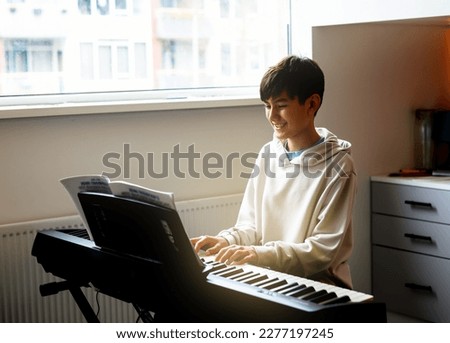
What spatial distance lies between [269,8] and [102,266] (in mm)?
1894

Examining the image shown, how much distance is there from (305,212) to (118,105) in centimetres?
98

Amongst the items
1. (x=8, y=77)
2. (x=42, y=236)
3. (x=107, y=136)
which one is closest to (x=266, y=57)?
(x=107, y=136)

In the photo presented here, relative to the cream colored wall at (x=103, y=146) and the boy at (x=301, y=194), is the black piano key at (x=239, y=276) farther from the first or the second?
the cream colored wall at (x=103, y=146)

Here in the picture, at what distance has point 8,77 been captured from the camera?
298 centimetres

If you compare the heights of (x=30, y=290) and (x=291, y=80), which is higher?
(x=291, y=80)

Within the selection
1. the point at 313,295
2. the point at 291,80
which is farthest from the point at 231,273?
the point at 291,80

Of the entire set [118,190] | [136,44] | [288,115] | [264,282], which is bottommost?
[264,282]

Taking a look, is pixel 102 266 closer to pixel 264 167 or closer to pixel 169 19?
pixel 264 167

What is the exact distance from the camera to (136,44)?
325 centimetres

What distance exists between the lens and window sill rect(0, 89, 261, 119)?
9.32ft

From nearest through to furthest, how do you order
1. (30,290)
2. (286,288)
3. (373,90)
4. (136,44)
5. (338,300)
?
(338,300)
(286,288)
(30,290)
(136,44)
(373,90)

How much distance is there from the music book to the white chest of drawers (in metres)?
1.68

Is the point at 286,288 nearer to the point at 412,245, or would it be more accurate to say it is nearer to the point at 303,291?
the point at 303,291


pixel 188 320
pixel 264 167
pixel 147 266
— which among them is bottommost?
pixel 188 320
